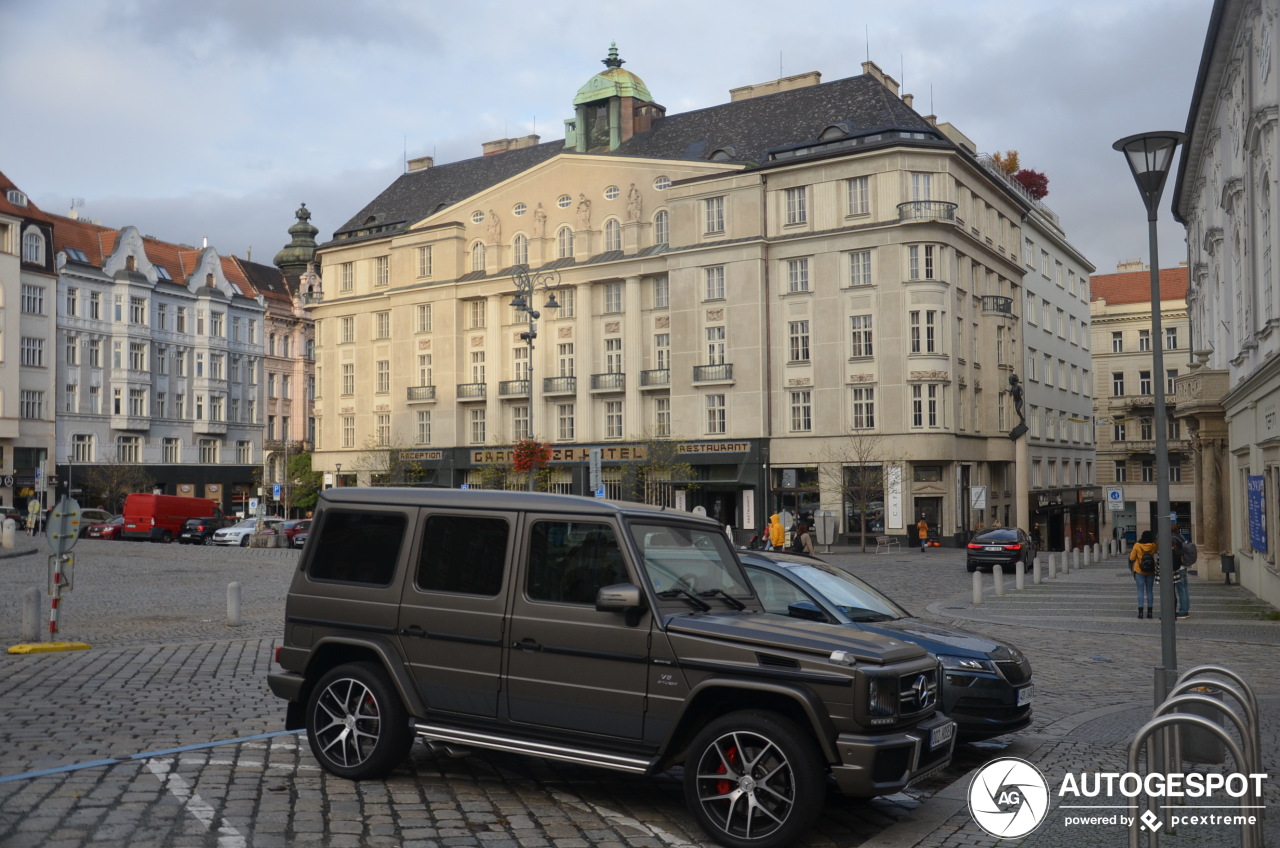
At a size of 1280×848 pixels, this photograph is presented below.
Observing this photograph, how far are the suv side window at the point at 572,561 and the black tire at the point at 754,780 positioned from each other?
115cm

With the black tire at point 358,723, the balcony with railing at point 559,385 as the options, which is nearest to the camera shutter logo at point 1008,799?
the black tire at point 358,723

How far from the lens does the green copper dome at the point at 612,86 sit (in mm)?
68812

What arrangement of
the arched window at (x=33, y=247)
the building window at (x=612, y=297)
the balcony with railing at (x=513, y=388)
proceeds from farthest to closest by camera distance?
the arched window at (x=33, y=247) < the balcony with railing at (x=513, y=388) < the building window at (x=612, y=297)

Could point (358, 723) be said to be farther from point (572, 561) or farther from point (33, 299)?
point (33, 299)

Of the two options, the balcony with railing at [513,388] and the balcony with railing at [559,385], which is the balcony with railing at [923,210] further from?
the balcony with railing at [513,388]

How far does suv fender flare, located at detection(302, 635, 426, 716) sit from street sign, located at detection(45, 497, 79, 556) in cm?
983

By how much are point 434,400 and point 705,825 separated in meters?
65.2

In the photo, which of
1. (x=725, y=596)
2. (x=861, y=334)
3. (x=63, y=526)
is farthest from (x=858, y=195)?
(x=725, y=596)

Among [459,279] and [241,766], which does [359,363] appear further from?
[241,766]

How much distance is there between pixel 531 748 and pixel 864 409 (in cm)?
5120

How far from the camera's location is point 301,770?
8523mm

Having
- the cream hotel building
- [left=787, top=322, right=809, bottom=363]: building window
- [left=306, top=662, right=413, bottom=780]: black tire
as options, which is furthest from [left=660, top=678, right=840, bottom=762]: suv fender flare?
[left=787, top=322, right=809, bottom=363]: building window

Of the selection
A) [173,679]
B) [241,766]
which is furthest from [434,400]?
[241,766]

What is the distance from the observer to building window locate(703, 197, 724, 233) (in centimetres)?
6110
